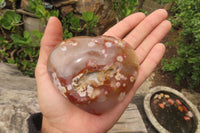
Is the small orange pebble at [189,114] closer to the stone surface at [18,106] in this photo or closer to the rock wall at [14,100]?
the stone surface at [18,106]

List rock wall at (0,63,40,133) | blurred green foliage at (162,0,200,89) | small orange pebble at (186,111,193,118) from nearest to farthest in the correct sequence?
rock wall at (0,63,40,133) → blurred green foliage at (162,0,200,89) → small orange pebble at (186,111,193,118)

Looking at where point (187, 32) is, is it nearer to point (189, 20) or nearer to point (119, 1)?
point (189, 20)

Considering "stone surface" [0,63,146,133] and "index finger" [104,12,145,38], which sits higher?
"index finger" [104,12,145,38]

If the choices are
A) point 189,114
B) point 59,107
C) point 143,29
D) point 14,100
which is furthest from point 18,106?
point 189,114

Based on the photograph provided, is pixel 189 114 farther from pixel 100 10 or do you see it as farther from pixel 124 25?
pixel 100 10

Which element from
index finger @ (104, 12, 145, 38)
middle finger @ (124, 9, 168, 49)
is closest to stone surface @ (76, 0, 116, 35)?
index finger @ (104, 12, 145, 38)

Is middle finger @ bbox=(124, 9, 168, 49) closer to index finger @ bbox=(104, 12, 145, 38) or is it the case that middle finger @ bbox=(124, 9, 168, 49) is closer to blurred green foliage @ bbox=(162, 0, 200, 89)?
index finger @ bbox=(104, 12, 145, 38)

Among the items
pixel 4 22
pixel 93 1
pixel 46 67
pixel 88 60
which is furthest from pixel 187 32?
pixel 4 22
